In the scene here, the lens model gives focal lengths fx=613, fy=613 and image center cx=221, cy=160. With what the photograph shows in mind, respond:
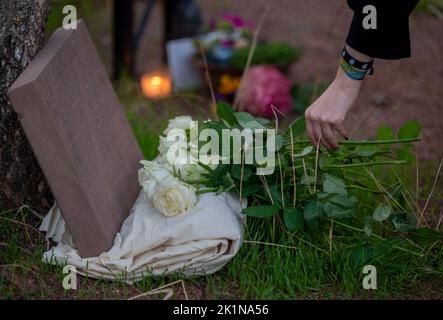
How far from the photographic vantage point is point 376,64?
4055 mm

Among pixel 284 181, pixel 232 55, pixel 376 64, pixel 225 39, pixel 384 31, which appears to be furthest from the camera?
pixel 376 64

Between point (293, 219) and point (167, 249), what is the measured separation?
1.25 feet

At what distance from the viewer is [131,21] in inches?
150

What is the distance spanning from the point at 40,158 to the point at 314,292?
0.84 meters

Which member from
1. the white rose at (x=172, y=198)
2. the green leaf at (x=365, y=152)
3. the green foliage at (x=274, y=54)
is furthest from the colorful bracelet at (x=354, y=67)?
the green foliage at (x=274, y=54)

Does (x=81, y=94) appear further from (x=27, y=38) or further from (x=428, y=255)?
(x=428, y=255)

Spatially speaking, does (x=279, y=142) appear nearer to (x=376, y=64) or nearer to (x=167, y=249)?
(x=167, y=249)

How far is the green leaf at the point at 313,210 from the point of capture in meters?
1.78

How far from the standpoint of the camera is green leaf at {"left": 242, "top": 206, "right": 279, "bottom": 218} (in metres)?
1.77

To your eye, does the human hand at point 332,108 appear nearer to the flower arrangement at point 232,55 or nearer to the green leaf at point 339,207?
the green leaf at point 339,207

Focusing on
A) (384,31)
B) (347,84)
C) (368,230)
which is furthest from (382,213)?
(384,31)

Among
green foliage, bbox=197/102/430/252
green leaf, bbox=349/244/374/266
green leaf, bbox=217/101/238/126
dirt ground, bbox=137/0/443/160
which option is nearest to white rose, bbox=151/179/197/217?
green foliage, bbox=197/102/430/252

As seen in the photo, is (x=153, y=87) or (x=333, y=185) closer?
(x=333, y=185)

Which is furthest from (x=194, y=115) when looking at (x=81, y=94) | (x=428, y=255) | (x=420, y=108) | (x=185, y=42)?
(x=428, y=255)
